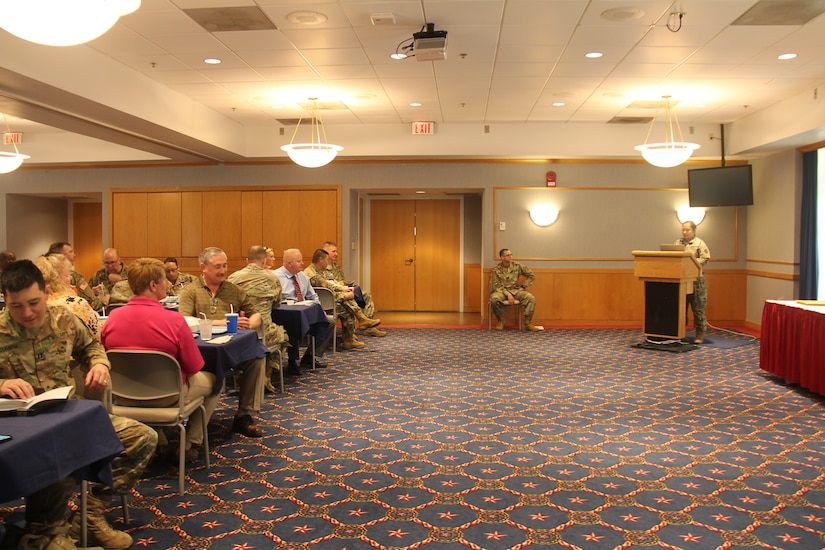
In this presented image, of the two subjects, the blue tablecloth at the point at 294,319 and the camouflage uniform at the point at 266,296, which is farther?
the blue tablecloth at the point at 294,319

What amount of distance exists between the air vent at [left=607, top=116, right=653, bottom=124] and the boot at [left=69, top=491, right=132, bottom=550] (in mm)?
9131

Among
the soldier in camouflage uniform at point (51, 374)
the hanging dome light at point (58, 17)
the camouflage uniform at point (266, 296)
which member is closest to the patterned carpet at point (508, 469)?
the soldier in camouflage uniform at point (51, 374)

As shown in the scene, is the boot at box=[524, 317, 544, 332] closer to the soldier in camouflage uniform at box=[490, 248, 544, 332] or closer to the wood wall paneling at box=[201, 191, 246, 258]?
the soldier in camouflage uniform at box=[490, 248, 544, 332]

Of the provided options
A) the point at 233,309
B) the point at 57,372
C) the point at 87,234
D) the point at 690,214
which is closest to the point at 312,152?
the point at 233,309

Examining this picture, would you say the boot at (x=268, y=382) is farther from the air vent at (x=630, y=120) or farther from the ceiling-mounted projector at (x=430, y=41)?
the air vent at (x=630, y=120)

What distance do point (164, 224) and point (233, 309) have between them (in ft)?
25.2

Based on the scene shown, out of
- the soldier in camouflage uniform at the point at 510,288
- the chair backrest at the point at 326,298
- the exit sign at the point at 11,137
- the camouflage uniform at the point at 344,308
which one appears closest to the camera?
the chair backrest at the point at 326,298

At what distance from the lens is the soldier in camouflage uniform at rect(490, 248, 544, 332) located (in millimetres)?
10781

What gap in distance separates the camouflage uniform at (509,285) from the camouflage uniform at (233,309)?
20.8 feet

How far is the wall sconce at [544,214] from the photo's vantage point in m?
11.3

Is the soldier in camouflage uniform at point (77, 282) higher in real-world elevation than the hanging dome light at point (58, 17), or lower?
lower

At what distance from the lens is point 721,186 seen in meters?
10.4

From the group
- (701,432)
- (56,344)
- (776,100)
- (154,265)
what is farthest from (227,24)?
(776,100)

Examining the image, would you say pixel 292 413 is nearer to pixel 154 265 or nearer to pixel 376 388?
pixel 376 388
